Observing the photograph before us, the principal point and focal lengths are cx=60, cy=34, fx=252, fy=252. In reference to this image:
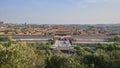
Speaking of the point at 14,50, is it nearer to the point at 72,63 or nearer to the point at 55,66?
the point at 72,63

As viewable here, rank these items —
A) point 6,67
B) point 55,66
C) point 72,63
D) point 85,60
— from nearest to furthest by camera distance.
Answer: point 6,67 < point 72,63 < point 55,66 < point 85,60

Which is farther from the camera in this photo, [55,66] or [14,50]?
[55,66]

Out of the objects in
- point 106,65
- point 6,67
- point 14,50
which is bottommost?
point 106,65

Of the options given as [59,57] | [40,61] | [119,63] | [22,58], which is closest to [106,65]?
[119,63]

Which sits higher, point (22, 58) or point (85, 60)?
point (22, 58)

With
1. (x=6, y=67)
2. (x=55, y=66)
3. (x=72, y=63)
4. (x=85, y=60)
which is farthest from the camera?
(x=85, y=60)

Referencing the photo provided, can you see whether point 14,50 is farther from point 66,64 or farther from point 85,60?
point 85,60

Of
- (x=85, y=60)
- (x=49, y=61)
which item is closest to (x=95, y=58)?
(x=85, y=60)

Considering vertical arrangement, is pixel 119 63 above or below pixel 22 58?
below

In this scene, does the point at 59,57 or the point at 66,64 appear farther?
the point at 59,57
